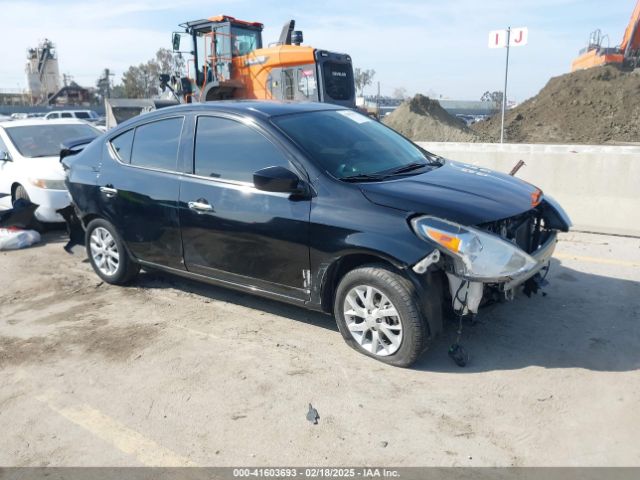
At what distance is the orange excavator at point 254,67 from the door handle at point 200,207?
1052cm

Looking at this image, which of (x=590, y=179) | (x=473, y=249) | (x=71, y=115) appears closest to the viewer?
(x=473, y=249)

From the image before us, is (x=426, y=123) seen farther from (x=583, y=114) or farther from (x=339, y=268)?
(x=339, y=268)

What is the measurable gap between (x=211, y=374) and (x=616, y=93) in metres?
26.2

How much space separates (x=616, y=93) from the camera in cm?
2478

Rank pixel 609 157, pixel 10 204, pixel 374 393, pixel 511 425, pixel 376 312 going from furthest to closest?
pixel 10 204
pixel 609 157
pixel 376 312
pixel 374 393
pixel 511 425

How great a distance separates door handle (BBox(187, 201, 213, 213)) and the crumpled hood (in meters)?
1.32

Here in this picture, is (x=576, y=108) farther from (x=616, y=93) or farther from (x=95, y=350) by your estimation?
(x=95, y=350)

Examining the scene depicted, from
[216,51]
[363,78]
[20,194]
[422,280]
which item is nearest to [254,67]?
[216,51]

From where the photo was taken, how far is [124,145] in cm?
533

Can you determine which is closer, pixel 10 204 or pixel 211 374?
pixel 211 374

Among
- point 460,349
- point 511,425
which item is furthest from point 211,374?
point 511,425

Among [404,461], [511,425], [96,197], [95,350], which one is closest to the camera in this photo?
[404,461]

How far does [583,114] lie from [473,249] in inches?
988

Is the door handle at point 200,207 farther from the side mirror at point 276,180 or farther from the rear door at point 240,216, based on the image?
the side mirror at point 276,180
